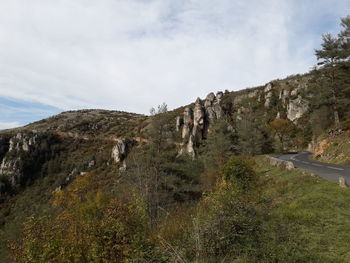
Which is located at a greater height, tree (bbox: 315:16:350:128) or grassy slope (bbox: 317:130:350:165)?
tree (bbox: 315:16:350:128)

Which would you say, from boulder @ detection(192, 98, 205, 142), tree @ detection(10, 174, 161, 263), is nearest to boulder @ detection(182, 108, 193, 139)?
boulder @ detection(192, 98, 205, 142)

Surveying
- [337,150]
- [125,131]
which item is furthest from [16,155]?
[337,150]

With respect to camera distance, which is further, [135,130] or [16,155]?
[135,130]

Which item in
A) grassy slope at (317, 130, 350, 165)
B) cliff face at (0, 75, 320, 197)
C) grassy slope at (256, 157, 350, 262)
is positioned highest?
cliff face at (0, 75, 320, 197)

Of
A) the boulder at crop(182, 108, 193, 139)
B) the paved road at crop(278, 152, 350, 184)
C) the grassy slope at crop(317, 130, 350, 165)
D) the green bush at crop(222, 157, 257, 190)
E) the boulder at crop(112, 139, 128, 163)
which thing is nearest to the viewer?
the paved road at crop(278, 152, 350, 184)

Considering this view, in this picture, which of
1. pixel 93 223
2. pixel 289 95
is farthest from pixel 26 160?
pixel 289 95

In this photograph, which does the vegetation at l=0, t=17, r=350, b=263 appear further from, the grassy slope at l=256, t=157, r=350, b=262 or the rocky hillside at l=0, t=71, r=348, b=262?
the rocky hillside at l=0, t=71, r=348, b=262

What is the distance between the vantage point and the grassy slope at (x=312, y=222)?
571 centimetres

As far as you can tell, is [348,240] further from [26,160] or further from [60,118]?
[60,118]

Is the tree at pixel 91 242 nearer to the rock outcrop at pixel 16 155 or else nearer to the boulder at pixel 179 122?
the boulder at pixel 179 122

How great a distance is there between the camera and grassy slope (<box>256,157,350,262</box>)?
571cm

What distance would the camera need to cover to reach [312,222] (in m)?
7.54

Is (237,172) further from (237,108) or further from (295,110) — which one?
(295,110)

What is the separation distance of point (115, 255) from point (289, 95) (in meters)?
83.7
